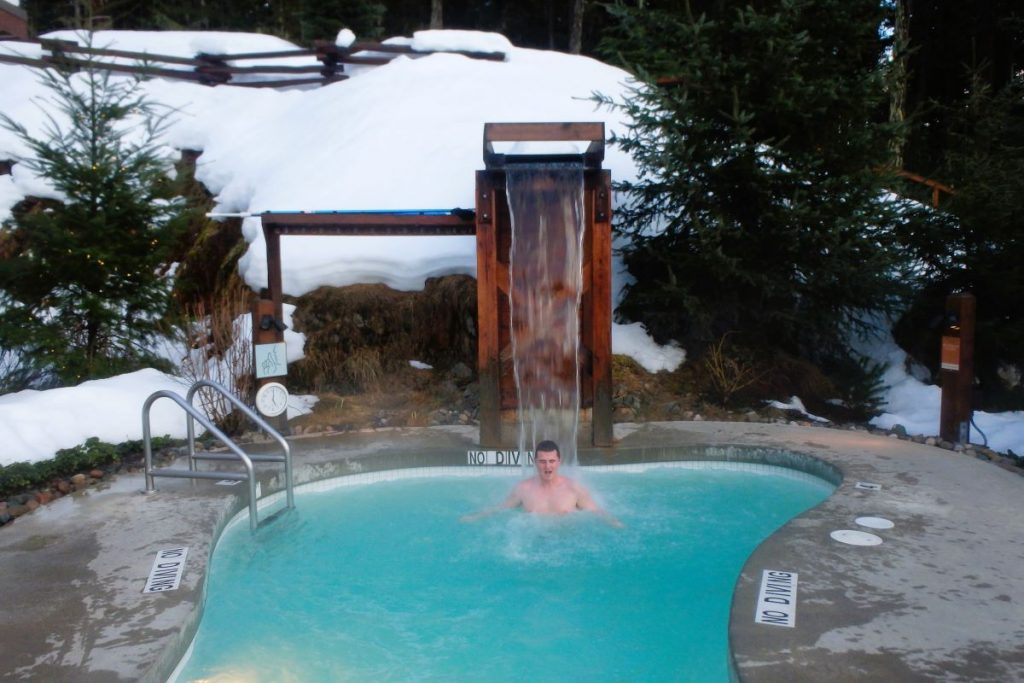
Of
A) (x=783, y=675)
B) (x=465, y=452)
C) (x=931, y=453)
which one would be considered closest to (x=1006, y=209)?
(x=931, y=453)

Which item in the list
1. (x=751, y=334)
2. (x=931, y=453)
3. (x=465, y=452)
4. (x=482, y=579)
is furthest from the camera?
(x=751, y=334)

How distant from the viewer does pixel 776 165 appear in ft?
28.5

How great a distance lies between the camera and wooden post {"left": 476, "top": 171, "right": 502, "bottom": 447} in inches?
267

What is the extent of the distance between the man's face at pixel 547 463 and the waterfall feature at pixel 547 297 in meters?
1.31

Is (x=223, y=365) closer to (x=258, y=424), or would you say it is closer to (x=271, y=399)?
(x=271, y=399)

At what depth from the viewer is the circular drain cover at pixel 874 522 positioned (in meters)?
4.47

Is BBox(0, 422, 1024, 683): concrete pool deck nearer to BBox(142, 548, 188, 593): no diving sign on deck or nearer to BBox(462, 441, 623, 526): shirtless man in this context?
BBox(142, 548, 188, 593): no diving sign on deck

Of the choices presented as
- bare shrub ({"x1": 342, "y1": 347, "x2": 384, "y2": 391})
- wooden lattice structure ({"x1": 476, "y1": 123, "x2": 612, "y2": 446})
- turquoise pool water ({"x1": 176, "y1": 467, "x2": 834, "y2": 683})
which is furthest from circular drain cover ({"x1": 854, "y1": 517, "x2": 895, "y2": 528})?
bare shrub ({"x1": 342, "y1": 347, "x2": 384, "y2": 391})

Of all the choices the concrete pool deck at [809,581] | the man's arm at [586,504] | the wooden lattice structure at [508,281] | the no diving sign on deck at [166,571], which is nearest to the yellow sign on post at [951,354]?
the concrete pool deck at [809,581]

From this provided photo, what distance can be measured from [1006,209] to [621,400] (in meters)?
4.65

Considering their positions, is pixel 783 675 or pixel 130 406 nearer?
pixel 783 675

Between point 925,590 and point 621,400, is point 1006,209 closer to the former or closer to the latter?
point 621,400

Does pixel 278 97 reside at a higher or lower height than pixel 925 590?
higher

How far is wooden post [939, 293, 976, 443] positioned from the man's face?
3649mm
